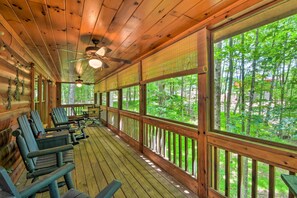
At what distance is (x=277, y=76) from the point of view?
1390mm

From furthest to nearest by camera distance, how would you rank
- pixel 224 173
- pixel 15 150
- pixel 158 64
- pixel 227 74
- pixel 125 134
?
pixel 125 134, pixel 158 64, pixel 15 150, pixel 224 173, pixel 227 74

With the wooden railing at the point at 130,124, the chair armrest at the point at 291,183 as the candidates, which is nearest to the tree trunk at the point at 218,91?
the chair armrest at the point at 291,183

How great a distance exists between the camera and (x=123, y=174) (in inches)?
107

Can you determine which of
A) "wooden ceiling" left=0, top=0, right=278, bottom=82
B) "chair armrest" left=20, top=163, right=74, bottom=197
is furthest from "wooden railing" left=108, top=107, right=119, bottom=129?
"chair armrest" left=20, top=163, right=74, bottom=197

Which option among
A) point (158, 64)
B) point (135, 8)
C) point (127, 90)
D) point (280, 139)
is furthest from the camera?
point (127, 90)

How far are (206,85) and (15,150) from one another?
3.05m

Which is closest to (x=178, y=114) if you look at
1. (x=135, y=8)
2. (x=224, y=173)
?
(x=224, y=173)

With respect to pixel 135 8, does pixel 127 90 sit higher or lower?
lower

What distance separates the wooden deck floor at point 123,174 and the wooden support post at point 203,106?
293 millimetres

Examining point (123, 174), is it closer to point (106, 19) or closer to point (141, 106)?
point (141, 106)

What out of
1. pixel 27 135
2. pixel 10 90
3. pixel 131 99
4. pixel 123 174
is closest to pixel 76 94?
pixel 131 99

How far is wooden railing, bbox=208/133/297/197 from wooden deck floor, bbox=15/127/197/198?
494 millimetres

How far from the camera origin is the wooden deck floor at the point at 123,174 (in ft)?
7.30

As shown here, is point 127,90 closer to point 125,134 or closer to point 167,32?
point 125,134
